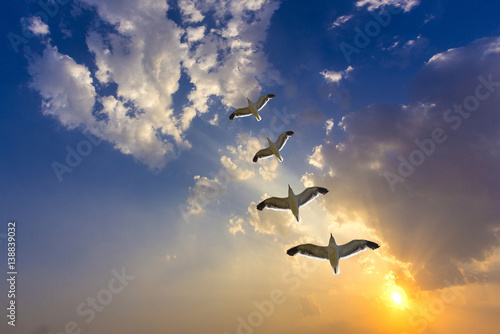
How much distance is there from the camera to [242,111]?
48938 mm

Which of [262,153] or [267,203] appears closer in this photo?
[267,203]

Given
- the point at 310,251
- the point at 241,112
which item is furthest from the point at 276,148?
the point at 310,251

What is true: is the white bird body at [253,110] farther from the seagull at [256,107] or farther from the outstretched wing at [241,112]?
the outstretched wing at [241,112]

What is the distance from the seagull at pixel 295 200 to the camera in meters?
38.8

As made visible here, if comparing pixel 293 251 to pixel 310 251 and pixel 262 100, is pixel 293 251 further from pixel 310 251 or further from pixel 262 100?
pixel 262 100

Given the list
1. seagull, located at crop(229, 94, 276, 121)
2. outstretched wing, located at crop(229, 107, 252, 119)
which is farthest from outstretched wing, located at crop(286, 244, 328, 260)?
outstretched wing, located at crop(229, 107, 252, 119)

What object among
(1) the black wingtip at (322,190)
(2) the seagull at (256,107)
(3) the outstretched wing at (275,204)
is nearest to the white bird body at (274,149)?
(2) the seagull at (256,107)

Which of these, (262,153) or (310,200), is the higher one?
(262,153)

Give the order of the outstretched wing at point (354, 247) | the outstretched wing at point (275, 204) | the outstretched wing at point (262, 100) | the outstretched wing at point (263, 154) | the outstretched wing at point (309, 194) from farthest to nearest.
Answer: the outstretched wing at point (262, 100) → the outstretched wing at point (263, 154) → the outstretched wing at point (275, 204) → the outstretched wing at point (309, 194) → the outstretched wing at point (354, 247)

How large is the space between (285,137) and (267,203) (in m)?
11.8

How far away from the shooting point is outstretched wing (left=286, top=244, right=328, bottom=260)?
38328 mm

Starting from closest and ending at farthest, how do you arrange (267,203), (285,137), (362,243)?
(362,243) → (267,203) → (285,137)

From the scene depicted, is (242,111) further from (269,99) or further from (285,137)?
(285,137)

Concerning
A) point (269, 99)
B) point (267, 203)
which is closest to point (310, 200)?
point (267, 203)
